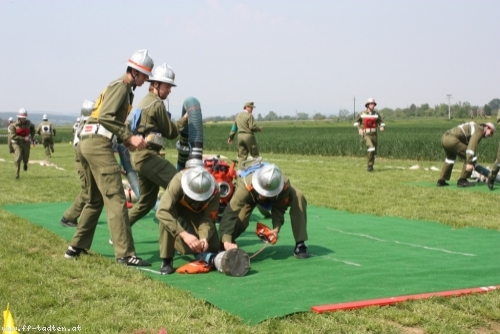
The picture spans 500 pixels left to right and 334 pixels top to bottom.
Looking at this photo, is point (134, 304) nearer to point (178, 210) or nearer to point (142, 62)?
point (178, 210)

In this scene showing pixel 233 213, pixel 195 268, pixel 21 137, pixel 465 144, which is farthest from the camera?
pixel 21 137

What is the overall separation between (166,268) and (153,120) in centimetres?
198

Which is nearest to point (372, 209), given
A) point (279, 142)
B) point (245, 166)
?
point (245, 166)

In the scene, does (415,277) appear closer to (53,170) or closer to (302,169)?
(302,169)

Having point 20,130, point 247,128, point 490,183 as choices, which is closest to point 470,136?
point 490,183

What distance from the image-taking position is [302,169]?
74.1ft

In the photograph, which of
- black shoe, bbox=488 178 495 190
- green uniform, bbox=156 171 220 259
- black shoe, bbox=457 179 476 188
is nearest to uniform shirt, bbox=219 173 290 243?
green uniform, bbox=156 171 220 259

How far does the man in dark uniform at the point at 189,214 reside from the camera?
7.20 meters

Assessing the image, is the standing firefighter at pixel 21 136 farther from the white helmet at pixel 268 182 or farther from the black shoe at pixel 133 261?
the white helmet at pixel 268 182

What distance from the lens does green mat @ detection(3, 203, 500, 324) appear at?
6.30 meters

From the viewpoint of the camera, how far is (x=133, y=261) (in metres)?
7.92

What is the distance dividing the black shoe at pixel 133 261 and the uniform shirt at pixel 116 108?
1270 mm

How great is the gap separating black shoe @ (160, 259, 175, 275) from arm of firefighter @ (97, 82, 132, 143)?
1.34 metres

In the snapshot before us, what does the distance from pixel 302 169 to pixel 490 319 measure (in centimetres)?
1685
